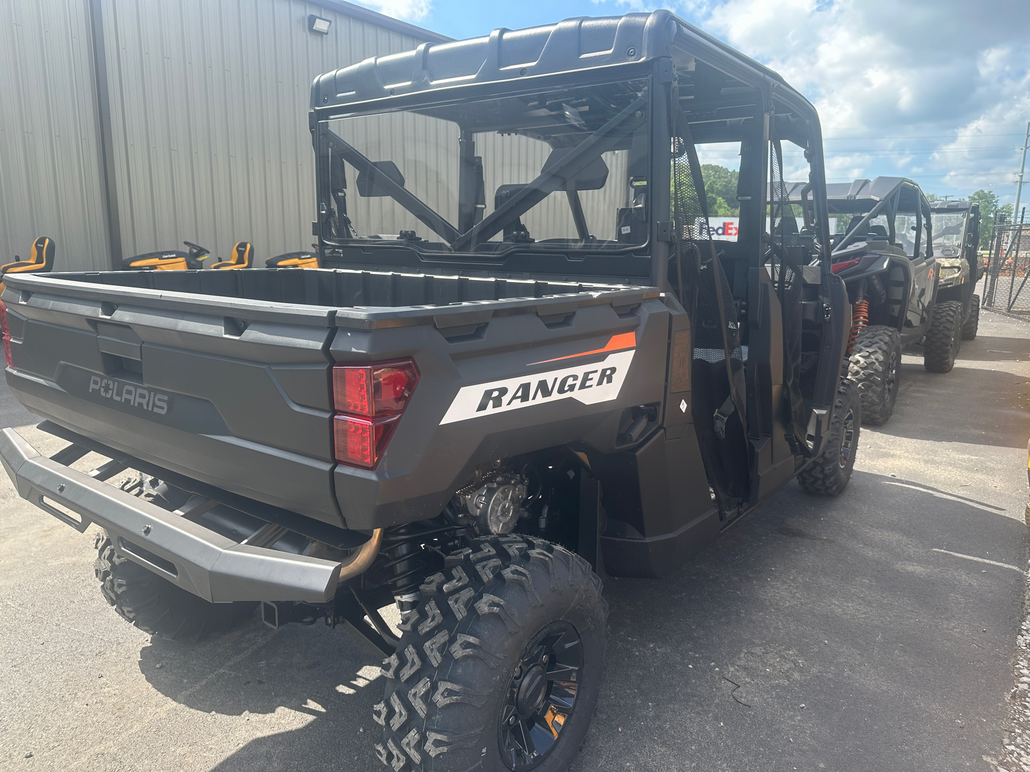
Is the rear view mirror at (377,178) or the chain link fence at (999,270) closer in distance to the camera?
the rear view mirror at (377,178)

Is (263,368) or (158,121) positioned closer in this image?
(263,368)

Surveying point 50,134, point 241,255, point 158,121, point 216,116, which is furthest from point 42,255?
point 216,116

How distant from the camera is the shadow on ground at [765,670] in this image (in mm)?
2443

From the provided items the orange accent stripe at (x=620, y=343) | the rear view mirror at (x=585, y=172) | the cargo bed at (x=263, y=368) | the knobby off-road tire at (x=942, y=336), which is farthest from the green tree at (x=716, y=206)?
the knobby off-road tire at (x=942, y=336)

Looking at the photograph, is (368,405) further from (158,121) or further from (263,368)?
(158,121)

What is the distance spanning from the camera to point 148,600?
279 cm

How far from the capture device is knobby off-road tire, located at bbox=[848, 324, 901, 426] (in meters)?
6.38

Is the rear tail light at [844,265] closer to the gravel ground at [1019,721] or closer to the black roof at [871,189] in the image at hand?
the black roof at [871,189]

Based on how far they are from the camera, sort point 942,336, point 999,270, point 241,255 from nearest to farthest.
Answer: point 942,336, point 241,255, point 999,270

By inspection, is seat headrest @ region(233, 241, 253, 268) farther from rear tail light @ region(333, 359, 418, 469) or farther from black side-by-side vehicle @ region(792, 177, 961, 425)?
rear tail light @ region(333, 359, 418, 469)

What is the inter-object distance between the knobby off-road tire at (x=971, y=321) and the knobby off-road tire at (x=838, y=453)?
8480 millimetres

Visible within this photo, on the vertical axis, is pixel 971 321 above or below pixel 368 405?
below

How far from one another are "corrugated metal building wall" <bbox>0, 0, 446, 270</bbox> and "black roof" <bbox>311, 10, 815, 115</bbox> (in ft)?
25.7

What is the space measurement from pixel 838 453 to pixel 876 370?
2.14 metres
